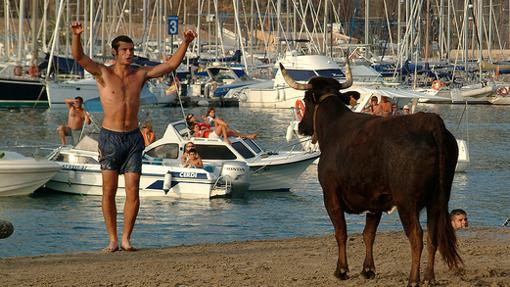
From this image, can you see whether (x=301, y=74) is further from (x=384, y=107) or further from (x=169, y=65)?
(x=169, y=65)

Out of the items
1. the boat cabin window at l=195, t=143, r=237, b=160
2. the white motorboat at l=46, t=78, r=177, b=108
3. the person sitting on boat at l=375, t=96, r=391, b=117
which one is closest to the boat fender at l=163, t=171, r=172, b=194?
the boat cabin window at l=195, t=143, r=237, b=160

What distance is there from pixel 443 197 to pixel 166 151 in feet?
54.7

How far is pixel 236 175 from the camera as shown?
24438mm

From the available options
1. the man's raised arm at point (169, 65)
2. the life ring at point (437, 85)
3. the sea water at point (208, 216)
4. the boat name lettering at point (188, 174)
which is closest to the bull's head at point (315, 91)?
the man's raised arm at point (169, 65)

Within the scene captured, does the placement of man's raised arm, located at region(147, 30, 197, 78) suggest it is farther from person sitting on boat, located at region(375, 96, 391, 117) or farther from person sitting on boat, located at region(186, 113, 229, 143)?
person sitting on boat, located at region(375, 96, 391, 117)

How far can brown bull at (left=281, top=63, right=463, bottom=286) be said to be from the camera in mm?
8789

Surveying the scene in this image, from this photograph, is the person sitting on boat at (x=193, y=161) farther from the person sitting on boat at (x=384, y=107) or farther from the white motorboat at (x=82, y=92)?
the white motorboat at (x=82, y=92)

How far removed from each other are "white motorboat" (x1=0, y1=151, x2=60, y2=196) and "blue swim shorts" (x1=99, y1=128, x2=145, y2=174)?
40.9 feet

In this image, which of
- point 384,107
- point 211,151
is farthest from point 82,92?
point 211,151

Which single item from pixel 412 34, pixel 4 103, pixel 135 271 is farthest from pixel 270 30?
pixel 135 271

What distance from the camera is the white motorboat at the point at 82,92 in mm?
56938

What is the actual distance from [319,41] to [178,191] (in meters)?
62.1

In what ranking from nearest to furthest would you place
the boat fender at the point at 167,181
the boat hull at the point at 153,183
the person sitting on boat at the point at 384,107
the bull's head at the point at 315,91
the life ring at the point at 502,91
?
1. the bull's head at the point at 315,91
2. the boat fender at the point at 167,181
3. the boat hull at the point at 153,183
4. the person sitting on boat at the point at 384,107
5. the life ring at the point at 502,91

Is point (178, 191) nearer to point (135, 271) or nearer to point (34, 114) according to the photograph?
point (135, 271)
